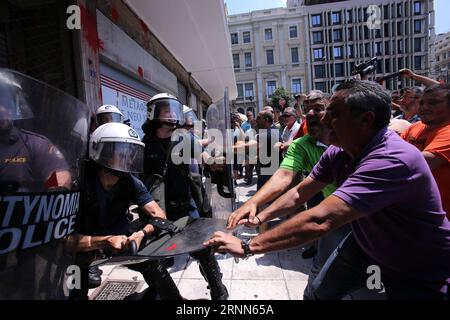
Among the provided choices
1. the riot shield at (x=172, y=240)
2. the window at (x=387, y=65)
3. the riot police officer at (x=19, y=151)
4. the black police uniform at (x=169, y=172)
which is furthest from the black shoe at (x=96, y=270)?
the window at (x=387, y=65)

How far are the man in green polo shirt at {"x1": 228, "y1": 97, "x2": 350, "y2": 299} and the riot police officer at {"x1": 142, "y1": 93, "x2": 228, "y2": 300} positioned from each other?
2.71 ft

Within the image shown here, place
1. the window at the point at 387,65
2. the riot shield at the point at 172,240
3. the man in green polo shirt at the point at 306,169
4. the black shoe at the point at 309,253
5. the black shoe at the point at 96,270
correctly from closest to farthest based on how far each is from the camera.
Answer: the riot shield at the point at 172,240 → the man in green polo shirt at the point at 306,169 → the black shoe at the point at 96,270 → the black shoe at the point at 309,253 → the window at the point at 387,65

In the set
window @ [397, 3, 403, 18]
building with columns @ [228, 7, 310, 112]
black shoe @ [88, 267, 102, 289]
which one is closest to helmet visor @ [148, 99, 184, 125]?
black shoe @ [88, 267, 102, 289]

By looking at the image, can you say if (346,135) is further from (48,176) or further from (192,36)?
(192,36)

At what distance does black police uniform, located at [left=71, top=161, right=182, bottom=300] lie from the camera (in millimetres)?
1795

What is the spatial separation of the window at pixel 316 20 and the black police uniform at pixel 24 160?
5468 cm

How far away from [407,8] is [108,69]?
57.3m

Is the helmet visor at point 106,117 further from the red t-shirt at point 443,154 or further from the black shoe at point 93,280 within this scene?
the red t-shirt at point 443,154

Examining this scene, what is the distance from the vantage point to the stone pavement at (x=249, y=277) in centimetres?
271

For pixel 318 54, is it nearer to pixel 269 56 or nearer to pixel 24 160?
pixel 269 56

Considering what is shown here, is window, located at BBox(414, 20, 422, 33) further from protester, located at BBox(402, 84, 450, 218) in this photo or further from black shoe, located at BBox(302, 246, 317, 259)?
black shoe, located at BBox(302, 246, 317, 259)

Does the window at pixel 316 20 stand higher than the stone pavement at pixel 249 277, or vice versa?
the window at pixel 316 20

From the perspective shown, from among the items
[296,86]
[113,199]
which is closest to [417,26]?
[296,86]
